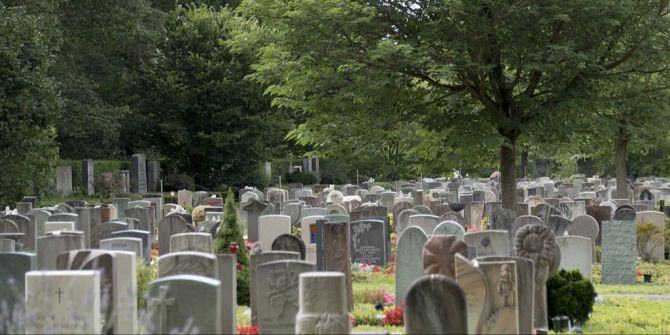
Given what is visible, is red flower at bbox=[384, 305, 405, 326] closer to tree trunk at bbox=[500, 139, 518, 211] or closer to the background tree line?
the background tree line

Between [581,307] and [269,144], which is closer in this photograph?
[581,307]

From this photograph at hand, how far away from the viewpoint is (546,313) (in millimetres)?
13898

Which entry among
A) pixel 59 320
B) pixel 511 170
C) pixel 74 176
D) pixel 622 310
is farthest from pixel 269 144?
pixel 59 320

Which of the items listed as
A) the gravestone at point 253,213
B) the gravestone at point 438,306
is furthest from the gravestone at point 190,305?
the gravestone at point 253,213

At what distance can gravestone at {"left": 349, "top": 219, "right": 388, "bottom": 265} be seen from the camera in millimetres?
21500

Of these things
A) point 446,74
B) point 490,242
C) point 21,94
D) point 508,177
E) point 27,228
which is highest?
point 21,94

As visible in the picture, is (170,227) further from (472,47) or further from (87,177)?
(87,177)

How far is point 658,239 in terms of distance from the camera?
2406 cm

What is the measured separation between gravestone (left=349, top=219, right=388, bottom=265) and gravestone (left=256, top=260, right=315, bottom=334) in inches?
354

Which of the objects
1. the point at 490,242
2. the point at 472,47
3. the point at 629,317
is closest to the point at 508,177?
the point at 472,47

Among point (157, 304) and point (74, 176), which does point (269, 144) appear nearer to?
point (74, 176)

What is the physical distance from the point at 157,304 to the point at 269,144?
147 feet

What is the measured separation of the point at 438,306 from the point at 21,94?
24592mm

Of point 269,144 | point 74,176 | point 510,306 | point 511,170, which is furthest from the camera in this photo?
point 269,144
